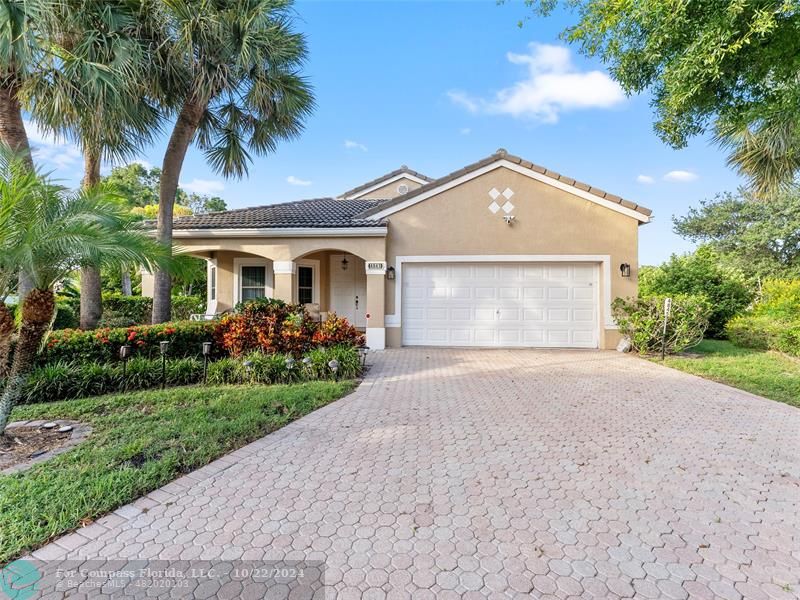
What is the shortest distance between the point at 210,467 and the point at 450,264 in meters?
9.41

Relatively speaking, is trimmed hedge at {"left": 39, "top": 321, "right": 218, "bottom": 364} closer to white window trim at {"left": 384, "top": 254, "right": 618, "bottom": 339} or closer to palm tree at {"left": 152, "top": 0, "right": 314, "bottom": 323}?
palm tree at {"left": 152, "top": 0, "right": 314, "bottom": 323}

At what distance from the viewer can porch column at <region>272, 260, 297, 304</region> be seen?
477 inches

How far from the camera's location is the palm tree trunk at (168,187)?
978 cm

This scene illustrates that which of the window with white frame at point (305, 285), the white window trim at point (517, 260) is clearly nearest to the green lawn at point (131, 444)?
the white window trim at point (517, 260)

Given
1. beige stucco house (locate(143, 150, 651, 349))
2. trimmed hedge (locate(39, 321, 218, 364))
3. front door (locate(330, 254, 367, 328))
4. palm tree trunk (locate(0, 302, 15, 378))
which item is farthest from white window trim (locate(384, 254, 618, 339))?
palm tree trunk (locate(0, 302, 15, 378))

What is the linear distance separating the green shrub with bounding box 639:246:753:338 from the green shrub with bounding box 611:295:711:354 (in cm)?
360

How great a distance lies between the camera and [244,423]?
5.05m

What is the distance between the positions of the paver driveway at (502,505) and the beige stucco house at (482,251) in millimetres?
6042

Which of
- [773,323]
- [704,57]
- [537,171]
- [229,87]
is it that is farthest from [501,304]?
[229,87]

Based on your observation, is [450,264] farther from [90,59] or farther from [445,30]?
[90,59]

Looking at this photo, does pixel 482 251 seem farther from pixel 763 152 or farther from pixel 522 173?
pixel 763 152

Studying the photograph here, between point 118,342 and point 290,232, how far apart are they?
19.1 feet

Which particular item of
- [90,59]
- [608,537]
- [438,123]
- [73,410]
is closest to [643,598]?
[608,537]

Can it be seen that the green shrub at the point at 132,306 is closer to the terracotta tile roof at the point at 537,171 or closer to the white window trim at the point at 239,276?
the white window trim at the point at 239,276
